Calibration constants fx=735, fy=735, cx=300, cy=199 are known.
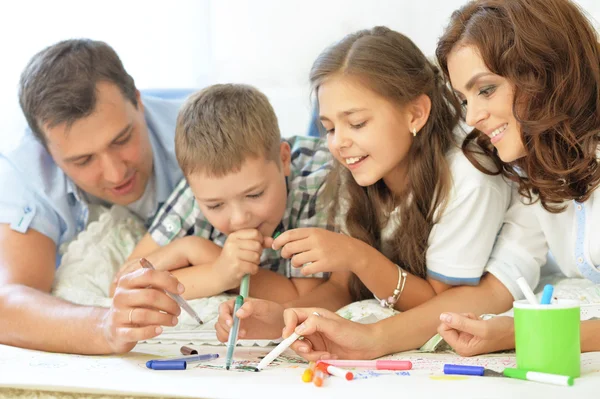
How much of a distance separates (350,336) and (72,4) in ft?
6.15

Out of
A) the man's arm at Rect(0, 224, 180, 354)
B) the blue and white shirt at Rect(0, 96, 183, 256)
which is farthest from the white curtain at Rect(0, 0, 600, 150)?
the man's arm at Rect(0, 224, 180, 354)

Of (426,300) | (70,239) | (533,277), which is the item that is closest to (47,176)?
(70,239)

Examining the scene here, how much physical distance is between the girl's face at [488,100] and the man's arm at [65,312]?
2.06 feet

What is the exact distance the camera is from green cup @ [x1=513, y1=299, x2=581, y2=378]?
3.27ft

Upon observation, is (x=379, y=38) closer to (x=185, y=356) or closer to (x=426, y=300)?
(x=426, y=300)

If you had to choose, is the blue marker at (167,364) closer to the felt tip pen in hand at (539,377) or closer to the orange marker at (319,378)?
the orange marker at (319,378)

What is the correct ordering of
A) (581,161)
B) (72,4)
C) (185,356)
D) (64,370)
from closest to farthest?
(64,370), (185,356), (581,161), (72,4)

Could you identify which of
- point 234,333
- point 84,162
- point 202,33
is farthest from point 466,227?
point 202,33

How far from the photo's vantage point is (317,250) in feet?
4.50

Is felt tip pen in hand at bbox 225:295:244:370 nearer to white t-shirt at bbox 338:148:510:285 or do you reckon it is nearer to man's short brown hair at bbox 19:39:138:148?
white t-shirt at bbox 338:148:510:285

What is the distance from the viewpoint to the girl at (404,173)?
1.44 meters

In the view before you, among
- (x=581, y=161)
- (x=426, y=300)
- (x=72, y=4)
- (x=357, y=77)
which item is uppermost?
(x=72, y=4)

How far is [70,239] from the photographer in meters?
1.85

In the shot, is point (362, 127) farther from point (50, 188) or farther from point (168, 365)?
point (50, 188)
